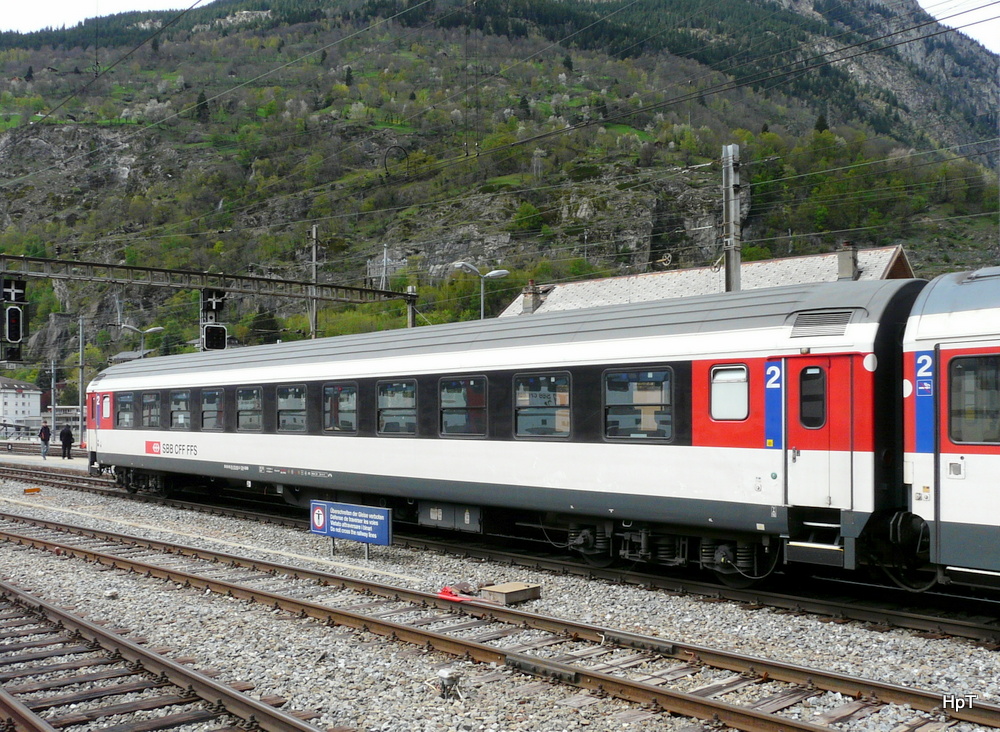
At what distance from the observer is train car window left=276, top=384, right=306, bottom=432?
16781 mm

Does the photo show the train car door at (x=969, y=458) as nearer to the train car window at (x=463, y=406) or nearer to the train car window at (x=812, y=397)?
the train car window at (x=812, y=397)

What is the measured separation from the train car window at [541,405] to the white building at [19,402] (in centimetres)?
10134

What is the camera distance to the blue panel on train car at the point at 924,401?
8.72 metres

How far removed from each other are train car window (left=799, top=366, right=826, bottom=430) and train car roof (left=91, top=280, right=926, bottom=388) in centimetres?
38

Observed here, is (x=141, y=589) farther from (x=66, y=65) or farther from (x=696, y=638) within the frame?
(x=66, y=65)

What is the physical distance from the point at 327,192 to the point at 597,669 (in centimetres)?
11911

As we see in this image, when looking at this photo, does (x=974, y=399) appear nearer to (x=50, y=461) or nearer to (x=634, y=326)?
(x=634, y=326)

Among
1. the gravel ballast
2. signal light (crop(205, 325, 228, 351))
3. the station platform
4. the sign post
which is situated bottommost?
the station platform

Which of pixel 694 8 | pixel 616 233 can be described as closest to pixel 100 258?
pixel 616 233

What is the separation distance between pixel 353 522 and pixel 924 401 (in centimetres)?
813

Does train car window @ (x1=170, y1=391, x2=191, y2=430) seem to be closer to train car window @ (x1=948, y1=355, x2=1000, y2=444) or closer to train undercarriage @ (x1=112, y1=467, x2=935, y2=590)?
train undercarriage @ (x1=112, y1=467, x2=935, y2=590)

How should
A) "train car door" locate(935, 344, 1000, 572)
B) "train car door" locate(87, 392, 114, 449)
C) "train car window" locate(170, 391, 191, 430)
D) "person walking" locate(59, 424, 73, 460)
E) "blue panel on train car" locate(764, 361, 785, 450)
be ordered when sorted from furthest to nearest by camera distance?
"person walking" locate(59, 424, 73, 460) < "train car door" locate(87, 392, 114, 449) < "train car window" locate(170, 391, 191, 430) < "blue panel on train car" locate(764, 361, 785, 450) < "train car door" locate(935, 344, 1000, 572)

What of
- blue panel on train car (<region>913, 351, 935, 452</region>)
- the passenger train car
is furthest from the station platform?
A: blue panel on train car (<region>913, 351, 935, 452</region>)

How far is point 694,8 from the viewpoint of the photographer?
511 ft
